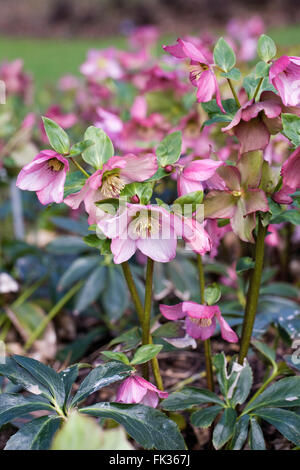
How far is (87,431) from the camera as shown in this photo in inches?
17.0

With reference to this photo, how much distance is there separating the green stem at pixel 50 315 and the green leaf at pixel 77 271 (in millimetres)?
60

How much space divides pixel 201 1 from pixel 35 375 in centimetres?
1133

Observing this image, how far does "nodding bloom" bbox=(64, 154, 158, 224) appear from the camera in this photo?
1.89ft

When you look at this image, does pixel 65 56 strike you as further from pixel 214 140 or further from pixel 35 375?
pixel 35 375

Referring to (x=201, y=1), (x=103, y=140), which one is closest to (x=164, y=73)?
(x=103, y=140)

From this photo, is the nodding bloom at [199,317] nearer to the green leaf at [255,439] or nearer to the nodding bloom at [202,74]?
the green leaf at [255,439]

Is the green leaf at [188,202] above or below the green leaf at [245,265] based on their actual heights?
above

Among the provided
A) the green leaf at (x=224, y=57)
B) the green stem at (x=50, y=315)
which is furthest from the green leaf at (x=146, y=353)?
the green stem at (x=50, y=315)

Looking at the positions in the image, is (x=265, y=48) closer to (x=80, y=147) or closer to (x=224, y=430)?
(x=80, y=147)

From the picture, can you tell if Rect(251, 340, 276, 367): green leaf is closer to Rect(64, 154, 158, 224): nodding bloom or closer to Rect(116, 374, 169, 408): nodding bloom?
Rect(116, 374, 169, 408): nodding bloom

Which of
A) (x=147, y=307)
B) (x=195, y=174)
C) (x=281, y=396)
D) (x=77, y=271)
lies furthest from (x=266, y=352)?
(x=77, y=271)

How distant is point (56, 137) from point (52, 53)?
7472mm

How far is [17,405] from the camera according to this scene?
2.01 feet

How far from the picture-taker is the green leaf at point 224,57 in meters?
0.64
